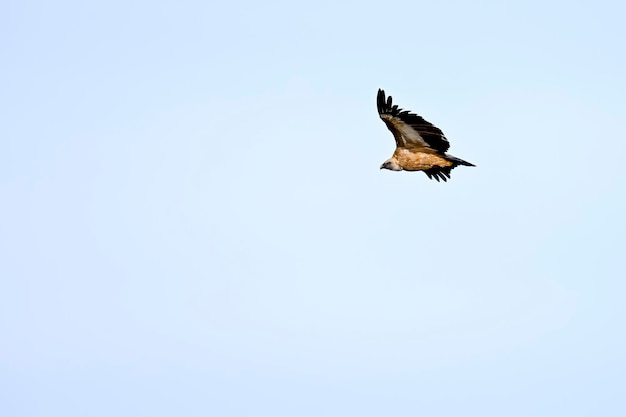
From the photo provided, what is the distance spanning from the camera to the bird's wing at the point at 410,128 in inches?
1978

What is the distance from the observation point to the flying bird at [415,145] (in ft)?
165

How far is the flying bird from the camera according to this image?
50406mm

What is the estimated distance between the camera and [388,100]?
50.1 metres

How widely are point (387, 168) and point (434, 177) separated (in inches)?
68.6

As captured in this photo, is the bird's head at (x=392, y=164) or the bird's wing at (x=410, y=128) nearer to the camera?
the bird's wing at (x=410, y=128)

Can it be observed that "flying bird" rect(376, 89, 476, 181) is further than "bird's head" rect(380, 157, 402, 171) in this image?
No

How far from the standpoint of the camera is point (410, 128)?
51.0m

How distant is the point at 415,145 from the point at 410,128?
1.08 metres

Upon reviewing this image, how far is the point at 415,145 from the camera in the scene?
51875mm

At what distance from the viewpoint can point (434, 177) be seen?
2080 inches

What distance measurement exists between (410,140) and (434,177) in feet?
6.26

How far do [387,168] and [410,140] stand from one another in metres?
2.04

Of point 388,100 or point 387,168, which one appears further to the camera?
point 387,168

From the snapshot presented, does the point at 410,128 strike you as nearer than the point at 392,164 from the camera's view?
Yes
